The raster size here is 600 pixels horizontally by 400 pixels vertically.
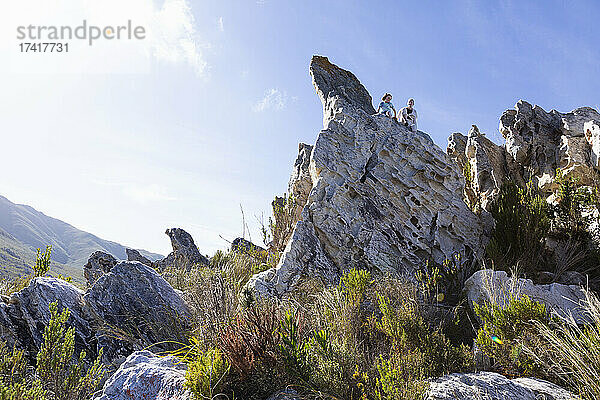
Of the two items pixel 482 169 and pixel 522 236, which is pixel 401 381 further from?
pixel 482 169

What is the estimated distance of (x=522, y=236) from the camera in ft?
22.1

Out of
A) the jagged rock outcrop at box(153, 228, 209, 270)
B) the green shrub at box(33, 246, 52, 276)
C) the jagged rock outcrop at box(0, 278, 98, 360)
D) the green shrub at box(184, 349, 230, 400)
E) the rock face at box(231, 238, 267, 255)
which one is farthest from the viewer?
the jagged rock outcrop at box(153, 228, 209, 270)

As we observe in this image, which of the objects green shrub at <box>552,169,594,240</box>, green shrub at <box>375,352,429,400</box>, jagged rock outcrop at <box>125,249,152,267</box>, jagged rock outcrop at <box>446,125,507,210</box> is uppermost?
jagged rock outcrop at <box>446,125,507,210</box>

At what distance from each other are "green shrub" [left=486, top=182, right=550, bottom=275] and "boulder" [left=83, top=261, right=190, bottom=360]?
5521 millimetres

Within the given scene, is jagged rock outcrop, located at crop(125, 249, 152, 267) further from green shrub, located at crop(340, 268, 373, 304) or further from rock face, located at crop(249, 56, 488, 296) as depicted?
green shrub, located at crop(340, 268, 373, 304)

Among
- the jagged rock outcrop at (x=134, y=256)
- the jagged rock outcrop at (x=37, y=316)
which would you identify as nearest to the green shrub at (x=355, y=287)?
the jagged rock outcrop at (x=37, y=316)

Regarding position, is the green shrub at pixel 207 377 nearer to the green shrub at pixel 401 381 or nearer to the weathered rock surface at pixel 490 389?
the green shrub at pixel 401 381

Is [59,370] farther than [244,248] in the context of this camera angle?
No

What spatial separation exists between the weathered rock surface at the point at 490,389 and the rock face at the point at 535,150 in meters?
6.64

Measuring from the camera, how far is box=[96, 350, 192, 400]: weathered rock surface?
3.11m

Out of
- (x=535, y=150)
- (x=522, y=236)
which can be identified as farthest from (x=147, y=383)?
(x=535, y=150)

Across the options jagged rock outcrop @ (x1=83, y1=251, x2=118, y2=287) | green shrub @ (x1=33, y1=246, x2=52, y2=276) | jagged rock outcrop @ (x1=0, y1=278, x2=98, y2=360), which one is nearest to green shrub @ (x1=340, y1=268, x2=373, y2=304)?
jagged rock outcrop @ (x1=0, y1=278, x2=98, y2=360)

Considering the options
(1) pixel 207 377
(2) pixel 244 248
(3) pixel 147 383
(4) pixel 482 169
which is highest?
(4) pixel 482 169

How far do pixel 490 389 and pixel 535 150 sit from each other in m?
8.94
